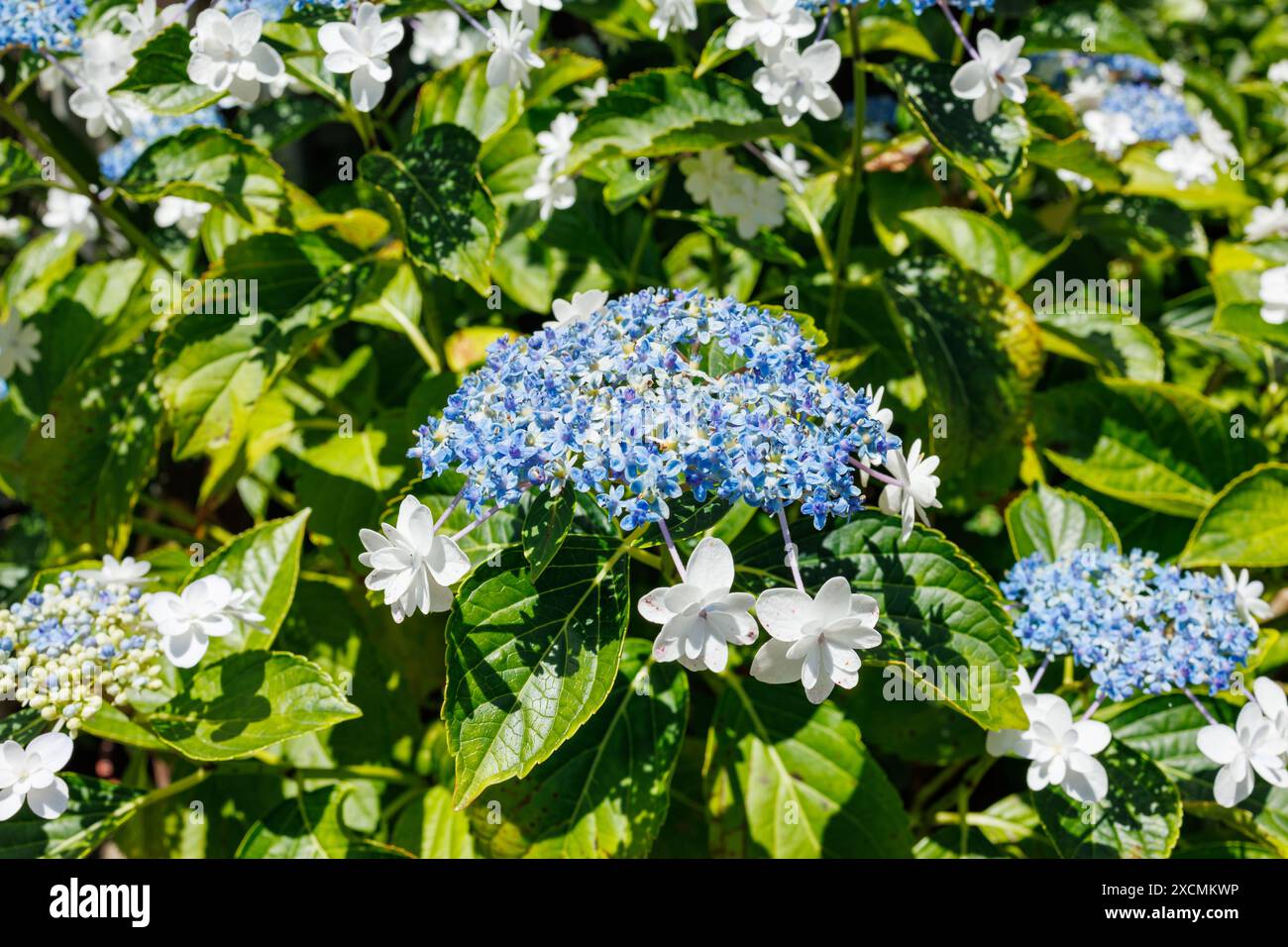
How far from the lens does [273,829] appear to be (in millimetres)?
1722

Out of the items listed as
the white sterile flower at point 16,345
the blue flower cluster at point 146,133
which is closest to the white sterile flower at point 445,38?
the blue flower cluster at point 146,133

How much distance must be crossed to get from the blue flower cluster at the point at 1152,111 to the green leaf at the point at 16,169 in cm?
230

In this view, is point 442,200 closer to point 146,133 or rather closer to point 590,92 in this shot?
point 590,92

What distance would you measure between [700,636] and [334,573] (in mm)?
1228

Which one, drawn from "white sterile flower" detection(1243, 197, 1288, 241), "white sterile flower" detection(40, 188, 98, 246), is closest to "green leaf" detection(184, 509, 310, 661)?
"white sterile flower" detection(40, 188, 98, 246)

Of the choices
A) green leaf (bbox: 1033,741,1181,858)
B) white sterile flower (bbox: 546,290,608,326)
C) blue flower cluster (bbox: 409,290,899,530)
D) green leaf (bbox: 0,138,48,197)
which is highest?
green leaf (bbox: 0,138,48,197)

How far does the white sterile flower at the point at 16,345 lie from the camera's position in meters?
2.21

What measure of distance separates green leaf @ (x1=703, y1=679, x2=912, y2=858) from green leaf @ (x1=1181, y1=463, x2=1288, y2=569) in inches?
27.0

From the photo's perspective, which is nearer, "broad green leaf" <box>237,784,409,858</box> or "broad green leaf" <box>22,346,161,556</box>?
"broad green leaf" <box>237,784,409,858</box>

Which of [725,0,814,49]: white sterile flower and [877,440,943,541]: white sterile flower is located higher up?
[725,0,814,49]: white sterile flower

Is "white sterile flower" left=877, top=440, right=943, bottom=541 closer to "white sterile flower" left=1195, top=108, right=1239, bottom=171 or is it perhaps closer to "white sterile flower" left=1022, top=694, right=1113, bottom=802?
"white sterile flower" left=1022, top=694, right=1113, bottom=802

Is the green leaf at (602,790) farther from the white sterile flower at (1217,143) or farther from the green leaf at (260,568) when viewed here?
the white sterile flower at (1217,143)

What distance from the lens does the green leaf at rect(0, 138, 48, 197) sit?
1899 mm
